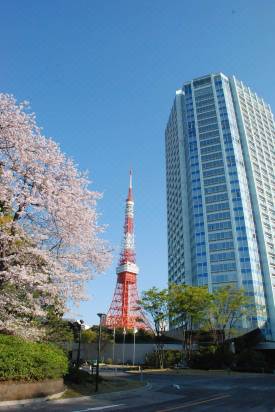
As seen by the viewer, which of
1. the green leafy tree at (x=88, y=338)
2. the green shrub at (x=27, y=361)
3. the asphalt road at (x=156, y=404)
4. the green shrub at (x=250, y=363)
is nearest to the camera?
the asphalt road at (x=156, y=404)

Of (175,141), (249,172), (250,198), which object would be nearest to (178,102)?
(175,141)

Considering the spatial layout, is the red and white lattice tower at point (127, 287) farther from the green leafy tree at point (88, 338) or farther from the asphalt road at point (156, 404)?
the asphalt road at point (156, 404)

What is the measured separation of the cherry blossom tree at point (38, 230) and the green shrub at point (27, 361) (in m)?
0.57

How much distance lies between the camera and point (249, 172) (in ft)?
302

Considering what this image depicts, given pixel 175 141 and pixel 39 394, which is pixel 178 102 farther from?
pixel 39 394

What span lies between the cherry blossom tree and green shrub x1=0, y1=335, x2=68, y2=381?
57 centimetres

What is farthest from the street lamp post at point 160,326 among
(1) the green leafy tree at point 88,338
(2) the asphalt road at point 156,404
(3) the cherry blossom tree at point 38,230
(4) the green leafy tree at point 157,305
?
(3) the cherry blossom tree at point 38,230

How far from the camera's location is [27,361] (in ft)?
41.2

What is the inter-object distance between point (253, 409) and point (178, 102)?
107 m

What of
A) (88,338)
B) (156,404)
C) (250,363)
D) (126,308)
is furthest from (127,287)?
(156,404)

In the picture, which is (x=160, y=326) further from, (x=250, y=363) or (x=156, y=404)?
(x=156, y=404)

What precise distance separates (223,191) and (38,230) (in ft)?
257

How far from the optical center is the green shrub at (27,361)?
38.6ft

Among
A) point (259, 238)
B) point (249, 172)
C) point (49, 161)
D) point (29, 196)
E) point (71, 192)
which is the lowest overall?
point (29, 196)
